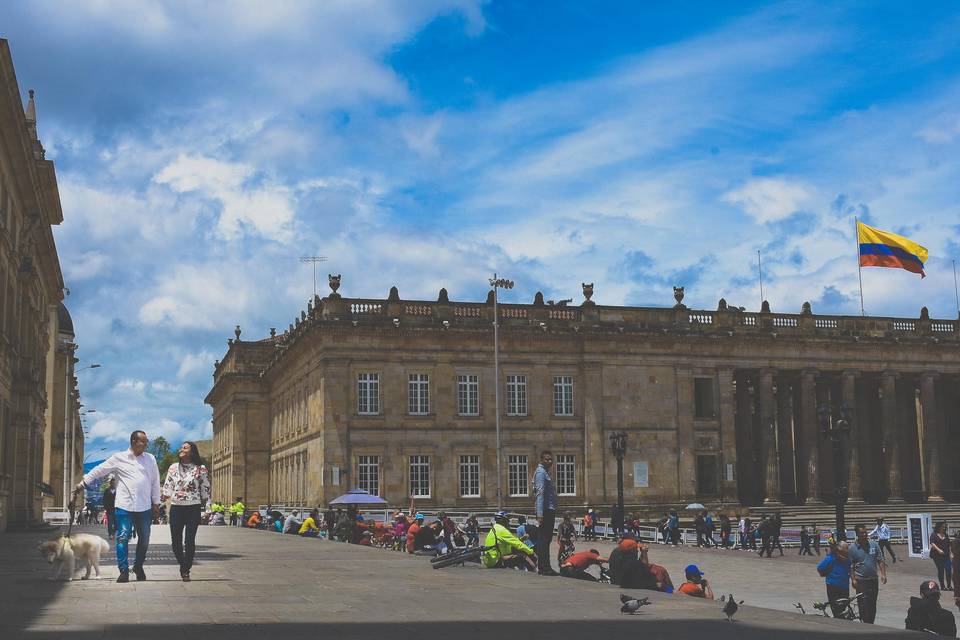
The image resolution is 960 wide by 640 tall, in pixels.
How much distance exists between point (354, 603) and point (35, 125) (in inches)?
1274

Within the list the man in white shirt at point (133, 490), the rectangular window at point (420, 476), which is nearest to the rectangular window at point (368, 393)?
the rectangular window at point (420, 476)

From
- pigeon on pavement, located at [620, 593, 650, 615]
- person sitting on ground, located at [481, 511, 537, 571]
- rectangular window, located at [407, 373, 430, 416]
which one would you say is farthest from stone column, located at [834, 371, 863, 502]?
pigeon on pavement, located at [620, 593, 650, 615]

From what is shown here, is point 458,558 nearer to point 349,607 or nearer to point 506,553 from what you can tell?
point 506,553

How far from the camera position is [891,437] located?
5859 centimetres

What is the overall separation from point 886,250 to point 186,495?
161 feet

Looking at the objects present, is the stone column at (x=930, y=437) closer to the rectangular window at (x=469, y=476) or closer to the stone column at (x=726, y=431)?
the stone column at (x=726, y=431)

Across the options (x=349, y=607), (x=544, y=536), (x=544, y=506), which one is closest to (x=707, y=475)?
(x=544, y=536)

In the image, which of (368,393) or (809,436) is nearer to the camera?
(368,393)

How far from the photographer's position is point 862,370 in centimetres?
5894

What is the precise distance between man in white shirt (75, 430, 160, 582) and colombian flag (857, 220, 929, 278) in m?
48.2

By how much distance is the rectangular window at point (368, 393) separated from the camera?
51156 millimetres

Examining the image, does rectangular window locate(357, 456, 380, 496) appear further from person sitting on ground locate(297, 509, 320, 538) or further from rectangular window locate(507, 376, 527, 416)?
person sitting on ground locate(297, 509, 320, 538)

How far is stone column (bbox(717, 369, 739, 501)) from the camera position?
55.9m

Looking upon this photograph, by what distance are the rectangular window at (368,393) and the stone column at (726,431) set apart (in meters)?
17.5
